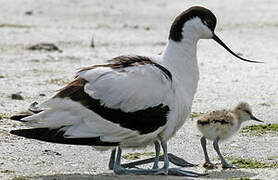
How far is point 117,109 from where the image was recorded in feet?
19.2

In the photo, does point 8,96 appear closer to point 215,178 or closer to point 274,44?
point 215,178

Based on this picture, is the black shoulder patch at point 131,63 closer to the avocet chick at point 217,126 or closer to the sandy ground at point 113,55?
the avocet chick at point 217,126

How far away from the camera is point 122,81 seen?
5.91 metres

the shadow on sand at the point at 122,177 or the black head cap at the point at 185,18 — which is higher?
the black head cap at the point at 185,18

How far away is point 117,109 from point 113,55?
640cm

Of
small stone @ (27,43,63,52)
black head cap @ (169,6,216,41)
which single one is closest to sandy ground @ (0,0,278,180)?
small stone @ (27,43,63,52)

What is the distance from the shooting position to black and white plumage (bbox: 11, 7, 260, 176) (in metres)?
5.84

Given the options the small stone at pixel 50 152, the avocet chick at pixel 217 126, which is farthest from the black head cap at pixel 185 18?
the small stone at pixel 50 152

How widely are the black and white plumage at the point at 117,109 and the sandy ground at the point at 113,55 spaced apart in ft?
1.08

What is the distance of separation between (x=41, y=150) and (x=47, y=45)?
604 centimetres

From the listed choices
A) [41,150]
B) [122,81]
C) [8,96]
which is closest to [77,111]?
[122,81]

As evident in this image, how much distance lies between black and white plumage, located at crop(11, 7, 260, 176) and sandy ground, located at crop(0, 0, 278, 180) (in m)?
0.33

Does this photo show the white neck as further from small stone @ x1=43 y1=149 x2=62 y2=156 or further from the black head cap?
small stone @ x1=43 y1=149 x2=62 y2=156

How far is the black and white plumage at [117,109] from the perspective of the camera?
19.1ft
